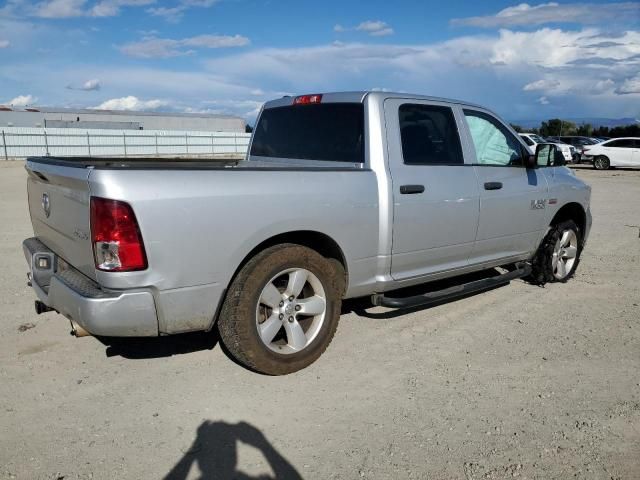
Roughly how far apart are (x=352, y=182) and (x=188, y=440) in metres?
1.99

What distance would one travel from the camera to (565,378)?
3.89 m

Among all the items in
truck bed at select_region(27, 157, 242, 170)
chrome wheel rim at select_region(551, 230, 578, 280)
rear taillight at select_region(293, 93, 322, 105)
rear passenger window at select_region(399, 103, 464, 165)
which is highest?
rear taillight at select_region(293, 93, 322, 105)

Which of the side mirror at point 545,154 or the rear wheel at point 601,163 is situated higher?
the side mirror at point 545,154

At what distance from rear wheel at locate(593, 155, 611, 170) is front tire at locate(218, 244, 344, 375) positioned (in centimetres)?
2825

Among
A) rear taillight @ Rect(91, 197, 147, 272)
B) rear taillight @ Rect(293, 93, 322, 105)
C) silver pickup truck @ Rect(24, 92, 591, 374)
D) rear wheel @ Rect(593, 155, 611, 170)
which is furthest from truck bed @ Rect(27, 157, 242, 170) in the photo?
rear wheel @ Rect(593, 155, 611, 170)

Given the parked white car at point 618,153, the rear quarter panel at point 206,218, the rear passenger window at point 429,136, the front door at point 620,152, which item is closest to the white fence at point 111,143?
the parked white car at point 618,153

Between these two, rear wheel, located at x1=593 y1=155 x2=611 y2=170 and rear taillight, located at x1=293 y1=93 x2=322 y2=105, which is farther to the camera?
rear wheel, located at x1=593 y1=155 x2=611 y2=170

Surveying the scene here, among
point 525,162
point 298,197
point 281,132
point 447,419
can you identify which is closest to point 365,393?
point 447,419

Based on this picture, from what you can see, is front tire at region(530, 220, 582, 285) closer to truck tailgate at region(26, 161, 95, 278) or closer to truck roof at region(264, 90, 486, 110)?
truck roof at region(264, 90, 486, 110)

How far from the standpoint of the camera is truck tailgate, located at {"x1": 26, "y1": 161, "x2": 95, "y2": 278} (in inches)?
125

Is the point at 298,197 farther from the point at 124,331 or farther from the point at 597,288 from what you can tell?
the point at 597,288

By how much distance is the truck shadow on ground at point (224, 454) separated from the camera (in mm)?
2762

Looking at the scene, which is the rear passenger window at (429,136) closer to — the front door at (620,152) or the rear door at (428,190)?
the rear door at (428,190)

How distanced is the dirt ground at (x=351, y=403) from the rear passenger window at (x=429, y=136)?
1.35 m
